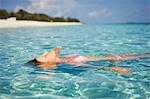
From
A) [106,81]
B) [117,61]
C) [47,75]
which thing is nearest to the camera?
[106,81]

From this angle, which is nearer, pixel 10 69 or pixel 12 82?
pixel 12 82

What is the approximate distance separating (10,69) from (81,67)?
176 cm

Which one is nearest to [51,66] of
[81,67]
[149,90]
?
[81,67]

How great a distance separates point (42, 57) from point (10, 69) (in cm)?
84

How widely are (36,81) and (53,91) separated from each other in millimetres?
780

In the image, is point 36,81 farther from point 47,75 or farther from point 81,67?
point 81,67

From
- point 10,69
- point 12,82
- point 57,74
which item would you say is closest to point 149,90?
point 57,74

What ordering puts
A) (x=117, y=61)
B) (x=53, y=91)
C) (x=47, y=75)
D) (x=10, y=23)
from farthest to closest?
(x=10, y=23) → (x=117, y=61) → (x=47, y=75) → (x=53, y=91)

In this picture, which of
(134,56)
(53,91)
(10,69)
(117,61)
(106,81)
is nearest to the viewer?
(53,91)

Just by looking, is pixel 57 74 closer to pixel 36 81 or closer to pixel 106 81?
pixel 36 81

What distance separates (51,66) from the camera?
620 cm

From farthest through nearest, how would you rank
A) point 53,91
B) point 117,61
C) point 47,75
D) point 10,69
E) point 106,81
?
point 117,61, point 10,69, point 47,75, point 106,81, point 53,91

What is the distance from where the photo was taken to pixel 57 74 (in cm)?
547

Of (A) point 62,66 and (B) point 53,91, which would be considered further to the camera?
(A) point 62,66
